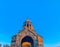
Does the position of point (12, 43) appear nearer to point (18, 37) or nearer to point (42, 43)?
point (18, 37)

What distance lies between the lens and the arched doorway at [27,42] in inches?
1357

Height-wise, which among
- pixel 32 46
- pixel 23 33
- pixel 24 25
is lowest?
pixel 32 46

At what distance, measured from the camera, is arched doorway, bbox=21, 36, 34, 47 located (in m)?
34.5

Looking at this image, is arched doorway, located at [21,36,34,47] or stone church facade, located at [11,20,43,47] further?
arched doorway, located at [21,36,34,47]

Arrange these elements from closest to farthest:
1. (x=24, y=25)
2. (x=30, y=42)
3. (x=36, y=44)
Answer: (x=36, y=44), (x=30, y=42), (x=24, y=25)

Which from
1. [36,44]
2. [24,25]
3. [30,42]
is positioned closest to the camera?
[36,44]

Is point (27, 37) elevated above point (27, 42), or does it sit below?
above

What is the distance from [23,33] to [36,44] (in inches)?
153

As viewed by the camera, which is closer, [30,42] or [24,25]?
[30,42]

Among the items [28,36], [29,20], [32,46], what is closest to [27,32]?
[28,36]

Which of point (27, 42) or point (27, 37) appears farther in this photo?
point (27, 42)

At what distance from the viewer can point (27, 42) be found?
36.1 metres

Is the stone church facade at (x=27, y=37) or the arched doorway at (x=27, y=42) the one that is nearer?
the stone church facade at (x=27, y=37)

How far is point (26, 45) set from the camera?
37.1 meters
